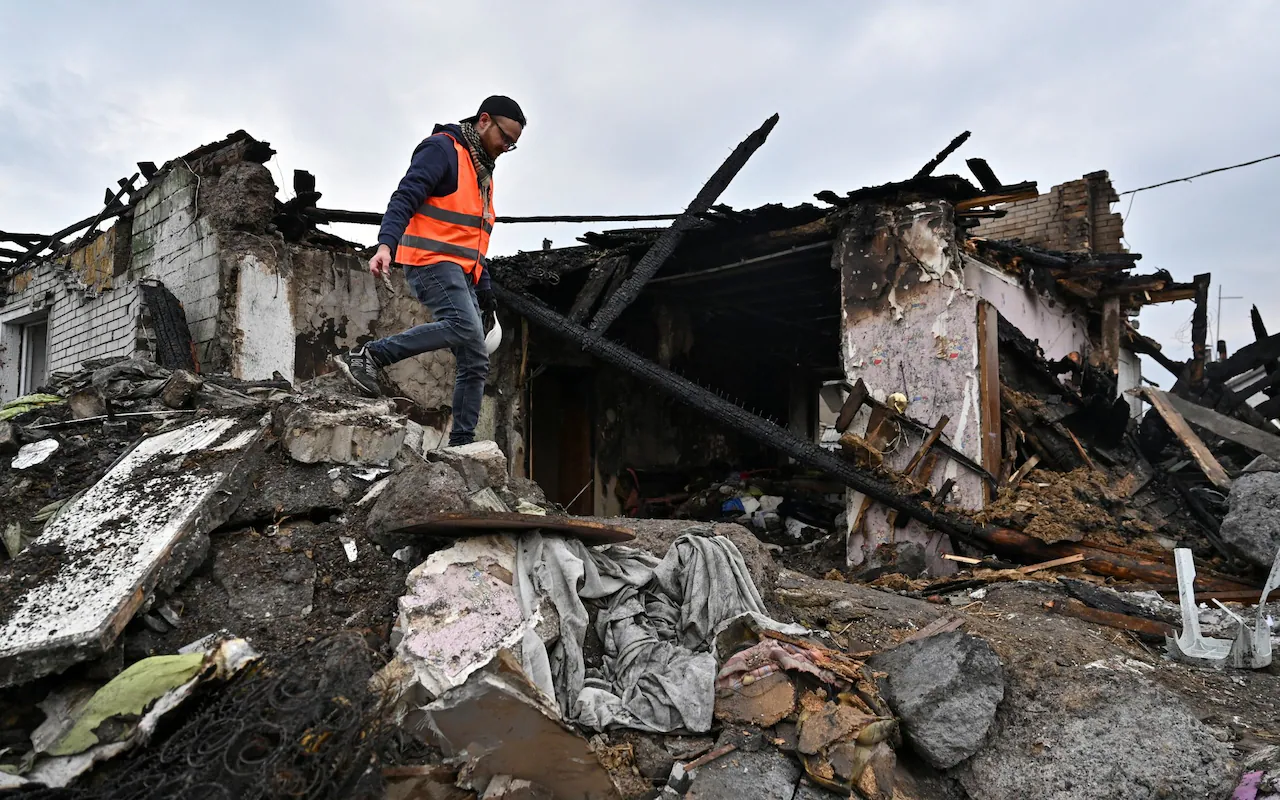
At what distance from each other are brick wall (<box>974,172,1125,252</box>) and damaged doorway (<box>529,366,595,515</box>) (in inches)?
258

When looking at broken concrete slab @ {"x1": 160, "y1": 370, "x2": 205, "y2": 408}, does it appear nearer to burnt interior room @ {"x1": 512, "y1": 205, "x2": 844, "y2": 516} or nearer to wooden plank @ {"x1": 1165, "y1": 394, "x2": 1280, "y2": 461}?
burnt interior room @ {"x1": 512, "y1": 205, "x2": 844, "y2": 516}

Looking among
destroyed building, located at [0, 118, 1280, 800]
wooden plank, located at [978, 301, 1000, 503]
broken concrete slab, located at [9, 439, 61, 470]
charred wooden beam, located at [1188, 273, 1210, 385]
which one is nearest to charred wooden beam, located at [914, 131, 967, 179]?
destroyed building, located at [0, 118, 1280, 800]

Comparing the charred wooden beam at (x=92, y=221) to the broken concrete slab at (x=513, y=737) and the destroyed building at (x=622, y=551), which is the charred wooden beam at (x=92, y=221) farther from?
the broken concrete slab at (x=513, y=737)

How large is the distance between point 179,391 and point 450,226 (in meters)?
1.68

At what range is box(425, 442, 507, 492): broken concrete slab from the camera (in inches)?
134

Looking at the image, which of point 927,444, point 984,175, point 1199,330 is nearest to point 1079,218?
point 1199,330

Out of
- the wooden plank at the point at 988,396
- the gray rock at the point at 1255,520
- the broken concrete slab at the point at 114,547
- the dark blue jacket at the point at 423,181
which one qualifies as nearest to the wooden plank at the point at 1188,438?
the gray rock at the point at 1255,520

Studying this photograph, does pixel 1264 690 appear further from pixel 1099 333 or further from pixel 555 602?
pixel 1099 333

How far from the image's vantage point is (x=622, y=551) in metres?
3.09

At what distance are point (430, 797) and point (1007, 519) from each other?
462 cm

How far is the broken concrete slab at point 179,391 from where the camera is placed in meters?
3.78

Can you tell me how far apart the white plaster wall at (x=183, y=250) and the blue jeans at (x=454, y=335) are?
3.11 metres

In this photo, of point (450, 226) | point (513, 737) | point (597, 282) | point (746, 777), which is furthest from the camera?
point (597, 282)

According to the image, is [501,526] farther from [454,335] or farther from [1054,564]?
[1054,564]
